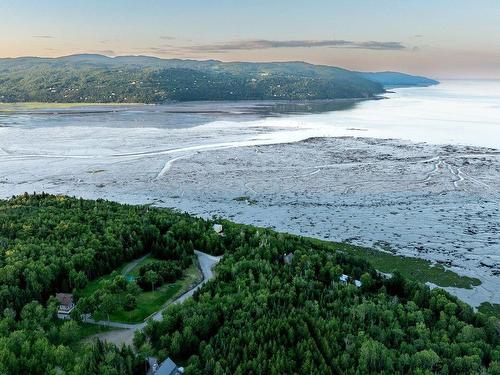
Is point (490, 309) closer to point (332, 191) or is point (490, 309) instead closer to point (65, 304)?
point (332, 191)

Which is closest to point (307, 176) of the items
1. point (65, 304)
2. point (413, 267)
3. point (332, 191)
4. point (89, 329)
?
point (332, 191)

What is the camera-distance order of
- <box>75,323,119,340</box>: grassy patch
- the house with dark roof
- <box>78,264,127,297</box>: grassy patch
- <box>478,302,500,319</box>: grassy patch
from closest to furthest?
the house with dark roof
<box>75,323,119,340</box>: grassy patch
<box>478,302,500,319</box>: grassy patch
<box>78,264,127,297</box>: grassy patch

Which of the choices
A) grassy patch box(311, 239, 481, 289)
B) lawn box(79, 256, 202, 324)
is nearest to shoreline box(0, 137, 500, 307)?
grassy patch box(311, 239, 481, 289)

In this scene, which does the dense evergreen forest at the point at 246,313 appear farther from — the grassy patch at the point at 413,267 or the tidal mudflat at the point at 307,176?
the tidal mudflat at the point at 307,176

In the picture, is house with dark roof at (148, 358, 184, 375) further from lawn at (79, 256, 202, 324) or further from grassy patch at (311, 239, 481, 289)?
grassy patch at (311, 239, 481, 289)

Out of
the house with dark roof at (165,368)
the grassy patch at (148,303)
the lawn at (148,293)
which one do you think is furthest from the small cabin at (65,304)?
the house with dark roof at (165,368)

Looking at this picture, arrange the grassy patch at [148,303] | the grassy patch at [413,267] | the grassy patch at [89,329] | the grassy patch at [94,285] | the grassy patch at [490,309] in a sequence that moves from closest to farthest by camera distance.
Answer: the grassy patch at [89,329] < the grassy patch at [148,303] < the grassy patch at [490,309] < the grassy patch at [94,285] < the grassy patch at [413,267]
